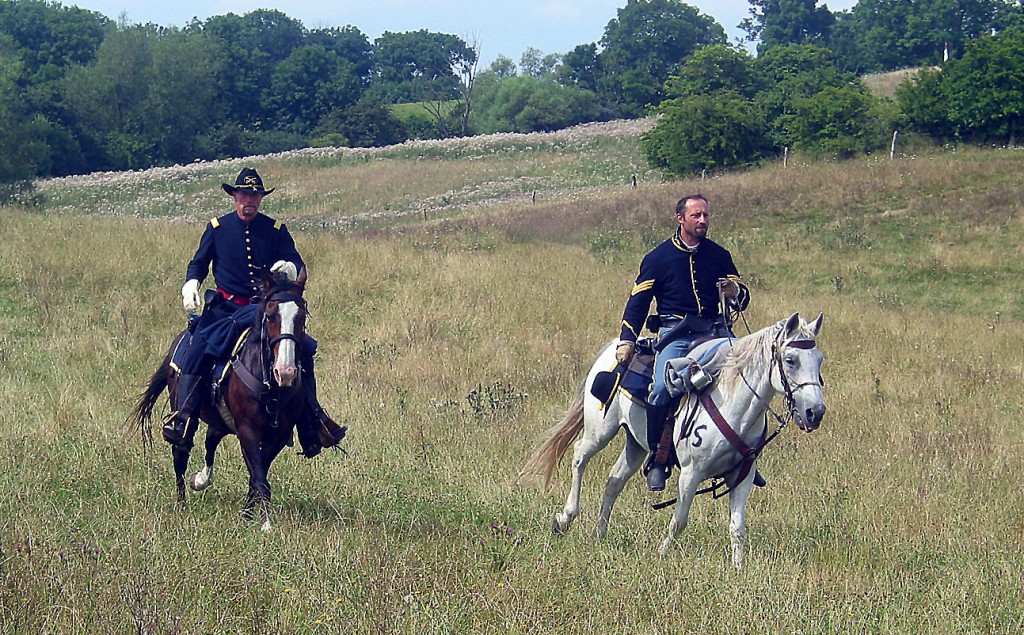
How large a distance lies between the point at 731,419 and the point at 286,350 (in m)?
2.93

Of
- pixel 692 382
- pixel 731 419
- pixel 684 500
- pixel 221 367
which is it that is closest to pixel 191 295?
pixel 221 367

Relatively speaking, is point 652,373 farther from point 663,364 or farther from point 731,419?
point 731,419

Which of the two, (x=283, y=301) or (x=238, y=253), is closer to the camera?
(x=283, y=301)

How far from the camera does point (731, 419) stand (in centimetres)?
654

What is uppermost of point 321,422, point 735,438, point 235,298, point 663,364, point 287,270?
point 287,270

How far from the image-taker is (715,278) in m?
7.05

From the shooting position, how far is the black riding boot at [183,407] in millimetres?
7430

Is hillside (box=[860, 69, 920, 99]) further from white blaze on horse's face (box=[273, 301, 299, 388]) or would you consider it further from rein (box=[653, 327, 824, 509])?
white blaze on horse's face (box=[273, 301, 299, 388])

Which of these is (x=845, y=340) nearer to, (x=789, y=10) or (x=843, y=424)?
(x=843, y=424)

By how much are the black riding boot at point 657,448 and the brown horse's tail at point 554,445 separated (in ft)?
3.19

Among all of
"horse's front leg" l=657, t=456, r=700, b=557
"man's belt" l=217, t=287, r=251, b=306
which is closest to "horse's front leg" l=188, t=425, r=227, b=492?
"man's belt" l=217, t=287, r=251, b=306

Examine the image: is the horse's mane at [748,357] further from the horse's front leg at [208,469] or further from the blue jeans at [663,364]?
the horse's front leg at [208,469]

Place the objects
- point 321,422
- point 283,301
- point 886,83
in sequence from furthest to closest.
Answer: point 886,83, point 321,422, point 283,301

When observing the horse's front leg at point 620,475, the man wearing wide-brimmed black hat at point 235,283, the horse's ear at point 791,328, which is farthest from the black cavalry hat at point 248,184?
the horse's ear at point 791,328
